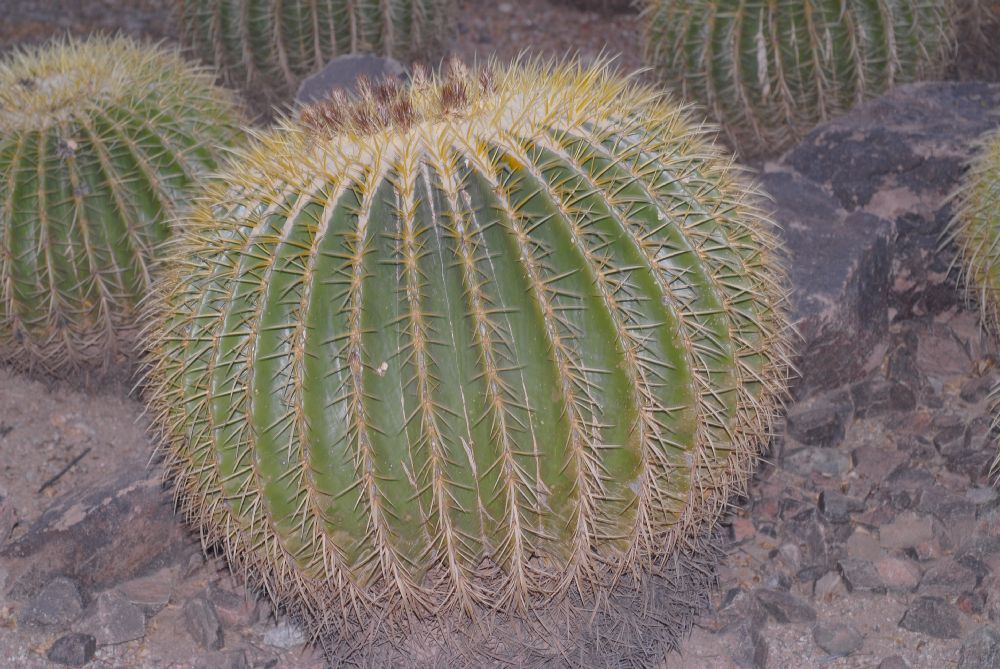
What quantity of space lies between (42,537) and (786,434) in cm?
202

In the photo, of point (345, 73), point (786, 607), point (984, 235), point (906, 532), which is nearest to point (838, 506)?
point (906, 532)

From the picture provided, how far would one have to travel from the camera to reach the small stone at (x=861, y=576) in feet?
8.91

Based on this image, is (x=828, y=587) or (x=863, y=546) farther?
(x=863, y=546)

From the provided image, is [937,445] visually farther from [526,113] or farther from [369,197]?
[369,197]

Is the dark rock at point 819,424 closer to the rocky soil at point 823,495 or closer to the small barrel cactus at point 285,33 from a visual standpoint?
the rocky soil at point 823,495

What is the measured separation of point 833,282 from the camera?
3393mm

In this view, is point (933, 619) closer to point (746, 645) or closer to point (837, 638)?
point (837, 638)

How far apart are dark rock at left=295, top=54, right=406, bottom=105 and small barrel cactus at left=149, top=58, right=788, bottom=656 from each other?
224cm

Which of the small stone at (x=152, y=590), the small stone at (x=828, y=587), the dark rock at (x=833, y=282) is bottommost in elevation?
the small stone at (x=152, y=590)

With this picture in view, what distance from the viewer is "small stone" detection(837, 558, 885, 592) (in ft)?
8.91

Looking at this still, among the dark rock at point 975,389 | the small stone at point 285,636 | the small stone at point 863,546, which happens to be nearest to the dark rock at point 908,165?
the dark rock at point 975,389

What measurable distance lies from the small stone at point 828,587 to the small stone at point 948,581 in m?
0.19

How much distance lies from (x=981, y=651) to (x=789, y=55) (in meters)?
2.54

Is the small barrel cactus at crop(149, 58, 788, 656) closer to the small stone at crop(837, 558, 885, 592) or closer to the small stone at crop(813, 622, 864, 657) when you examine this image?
the small stone at crop(813, 622, 864, 657)
